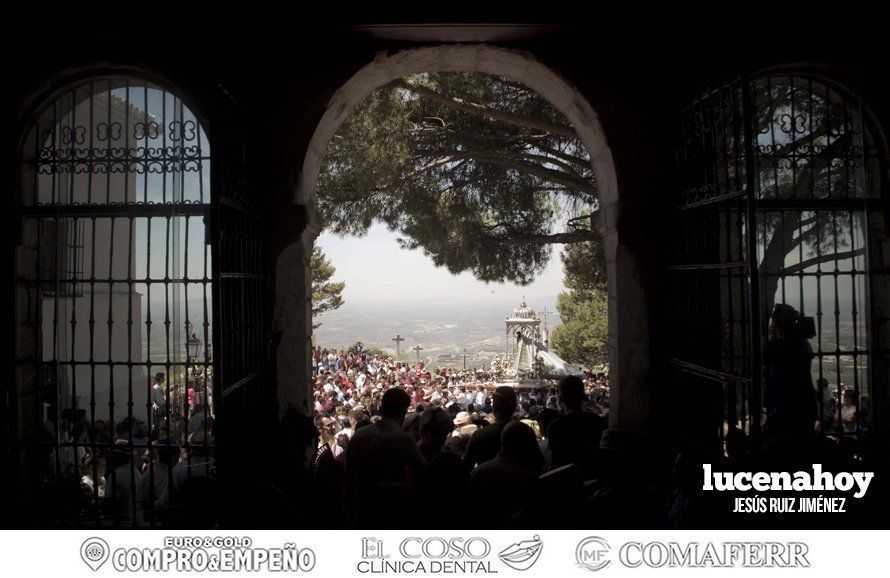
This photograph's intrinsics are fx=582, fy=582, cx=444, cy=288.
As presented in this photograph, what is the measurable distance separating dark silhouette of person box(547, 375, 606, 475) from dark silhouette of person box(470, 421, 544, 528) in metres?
0.58

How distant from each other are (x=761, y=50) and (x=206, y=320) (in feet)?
12.7

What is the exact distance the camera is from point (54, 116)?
3.87 meters

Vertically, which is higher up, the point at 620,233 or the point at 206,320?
the point at 620,233


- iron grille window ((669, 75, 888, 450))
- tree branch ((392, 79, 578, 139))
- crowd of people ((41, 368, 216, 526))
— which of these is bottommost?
crowd of people ((41, 368, 216, 526))

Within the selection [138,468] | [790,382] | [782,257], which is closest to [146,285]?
[138,468]

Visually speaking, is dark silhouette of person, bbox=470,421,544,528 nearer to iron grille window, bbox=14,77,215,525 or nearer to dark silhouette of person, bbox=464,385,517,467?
dark silhouette of person, bbox=464,385,517,467

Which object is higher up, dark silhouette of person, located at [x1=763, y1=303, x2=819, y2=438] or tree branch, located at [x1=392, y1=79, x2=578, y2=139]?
tree branch, located at [x1=392, y1=79, x2=578, y2=139]

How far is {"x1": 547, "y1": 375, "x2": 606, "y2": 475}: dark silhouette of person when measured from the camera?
3.24m

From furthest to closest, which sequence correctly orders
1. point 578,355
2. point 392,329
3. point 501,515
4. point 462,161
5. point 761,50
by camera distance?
point 392,329 < point 578,355 < point 462,161 < point 761,50 < point 501,515

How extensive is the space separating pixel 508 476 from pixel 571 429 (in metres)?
0.85

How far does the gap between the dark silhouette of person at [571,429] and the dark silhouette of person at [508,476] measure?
1.90ft

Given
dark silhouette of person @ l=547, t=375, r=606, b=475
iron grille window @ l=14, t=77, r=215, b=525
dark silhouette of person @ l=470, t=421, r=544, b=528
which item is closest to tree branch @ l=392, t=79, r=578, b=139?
iron grille window @ l=14, t=77, r=215, b=525

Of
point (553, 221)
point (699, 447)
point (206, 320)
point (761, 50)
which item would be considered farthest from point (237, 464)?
point (553, 221)

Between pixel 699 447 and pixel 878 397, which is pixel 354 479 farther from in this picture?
pixel 878 397
